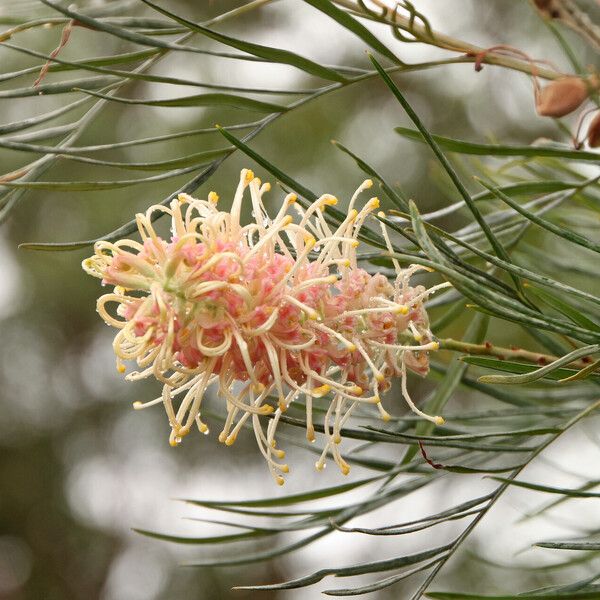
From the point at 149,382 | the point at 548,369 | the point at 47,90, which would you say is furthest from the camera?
the point at 149,382

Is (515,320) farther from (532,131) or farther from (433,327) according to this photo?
(532,131)

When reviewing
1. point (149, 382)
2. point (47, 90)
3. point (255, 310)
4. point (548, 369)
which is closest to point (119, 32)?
point (47, 90)

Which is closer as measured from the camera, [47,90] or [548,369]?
[548,369]

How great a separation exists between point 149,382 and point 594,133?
1.63 meters

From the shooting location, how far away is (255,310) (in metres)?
0.39

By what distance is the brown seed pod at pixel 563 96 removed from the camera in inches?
19.8

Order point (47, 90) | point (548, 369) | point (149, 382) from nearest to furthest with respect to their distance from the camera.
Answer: point (548, 369)
point (47, 90)
point (149, 382)

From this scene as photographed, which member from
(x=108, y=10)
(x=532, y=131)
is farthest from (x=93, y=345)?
(x=108, y=10)

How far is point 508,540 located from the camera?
148 cm

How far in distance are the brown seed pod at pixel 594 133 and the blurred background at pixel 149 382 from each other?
87cm

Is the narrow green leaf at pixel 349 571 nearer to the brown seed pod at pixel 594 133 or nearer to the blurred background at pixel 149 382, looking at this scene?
the brown seed pod at pixel 594 133

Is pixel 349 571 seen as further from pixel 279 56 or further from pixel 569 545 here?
pixel 279 56

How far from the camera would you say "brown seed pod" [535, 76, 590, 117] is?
0.50m

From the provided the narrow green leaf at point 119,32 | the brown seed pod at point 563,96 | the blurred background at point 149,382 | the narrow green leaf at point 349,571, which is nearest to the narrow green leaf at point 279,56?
the narrow green leaf at point 119,32
